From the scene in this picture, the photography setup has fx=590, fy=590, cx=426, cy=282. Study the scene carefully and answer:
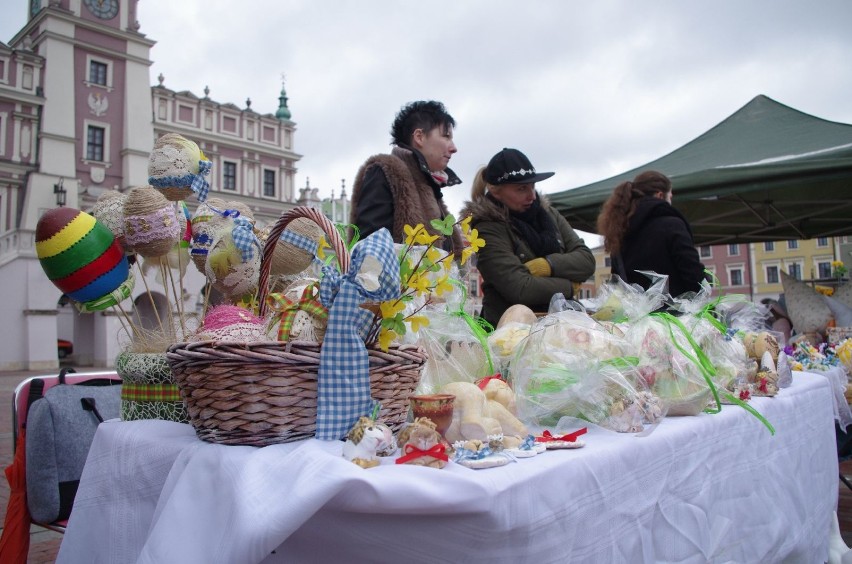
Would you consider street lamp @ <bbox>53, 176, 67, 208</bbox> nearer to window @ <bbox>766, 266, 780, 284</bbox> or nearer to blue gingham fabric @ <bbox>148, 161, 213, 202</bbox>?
blue gingham fabric @ <bbox>148, 161, 213, 202</bbox>

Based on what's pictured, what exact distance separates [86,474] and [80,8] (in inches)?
1059

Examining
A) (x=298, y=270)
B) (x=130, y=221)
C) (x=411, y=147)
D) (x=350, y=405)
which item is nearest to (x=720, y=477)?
(x=350, y=405)

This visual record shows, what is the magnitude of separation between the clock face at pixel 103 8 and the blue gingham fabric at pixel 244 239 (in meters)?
26.9

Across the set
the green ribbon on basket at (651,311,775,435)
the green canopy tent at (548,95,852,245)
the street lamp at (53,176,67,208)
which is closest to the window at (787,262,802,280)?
the green canopy tent at (548,95,852,245)

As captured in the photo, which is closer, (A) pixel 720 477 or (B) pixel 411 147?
(A) pixel 720 477

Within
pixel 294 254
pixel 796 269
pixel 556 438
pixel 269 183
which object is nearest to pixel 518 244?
pixel 294 254

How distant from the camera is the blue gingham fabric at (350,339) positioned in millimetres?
986

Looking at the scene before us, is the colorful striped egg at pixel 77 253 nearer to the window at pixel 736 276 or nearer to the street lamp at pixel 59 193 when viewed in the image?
the street lamp at pixel 59 193

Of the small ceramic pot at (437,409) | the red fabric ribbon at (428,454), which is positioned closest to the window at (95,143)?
the small ceramic pot at (437,409)

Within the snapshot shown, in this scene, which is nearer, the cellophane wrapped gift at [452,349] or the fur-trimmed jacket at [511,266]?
the cellophane wrapped gift at [452,349]

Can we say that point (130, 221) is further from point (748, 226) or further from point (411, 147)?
point (748, 226)

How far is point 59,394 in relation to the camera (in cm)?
205

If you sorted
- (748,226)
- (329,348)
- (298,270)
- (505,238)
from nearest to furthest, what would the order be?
(329,348)
(298,270)
(505,238)
(748,226)

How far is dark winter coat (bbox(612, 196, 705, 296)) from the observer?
2.74m
